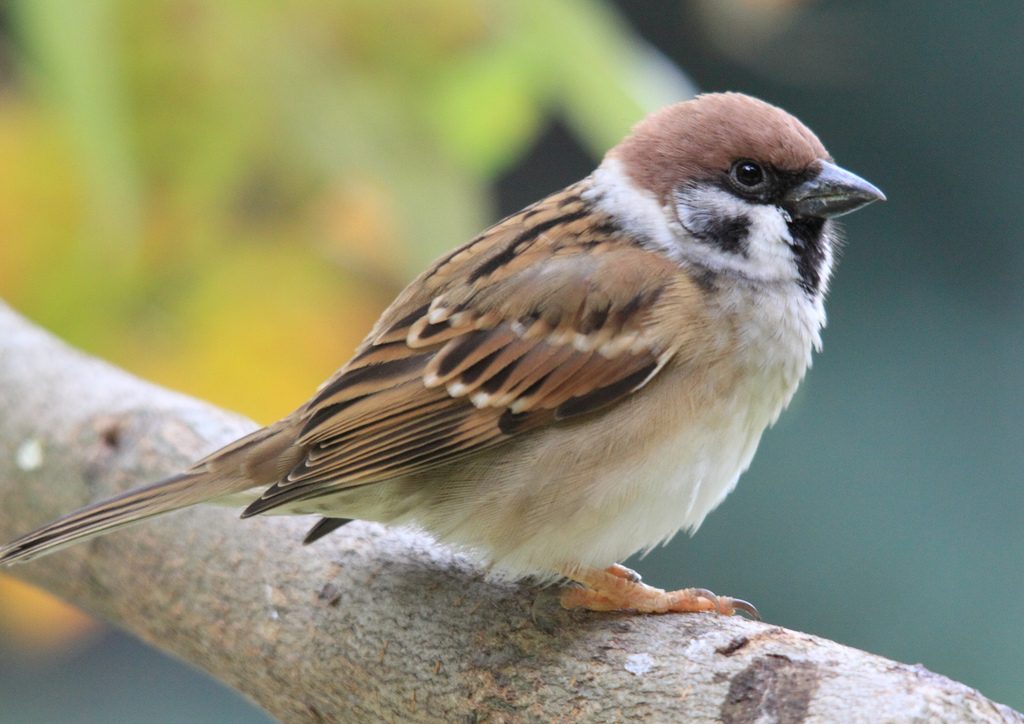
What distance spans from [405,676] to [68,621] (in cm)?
123

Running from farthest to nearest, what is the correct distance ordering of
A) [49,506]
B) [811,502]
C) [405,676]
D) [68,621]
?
[811,502]
[68,621]
[49,506]
[405,676]

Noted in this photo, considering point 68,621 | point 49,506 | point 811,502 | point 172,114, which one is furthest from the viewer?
point 811,502

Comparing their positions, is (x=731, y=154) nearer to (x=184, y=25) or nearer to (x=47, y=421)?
(x=184, y=25)

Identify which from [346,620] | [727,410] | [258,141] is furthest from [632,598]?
[258,141]

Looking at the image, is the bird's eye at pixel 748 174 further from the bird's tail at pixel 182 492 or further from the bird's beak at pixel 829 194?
the bird's tail at pixel 182 492

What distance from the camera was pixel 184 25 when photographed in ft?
6.38

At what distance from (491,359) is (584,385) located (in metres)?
0.15

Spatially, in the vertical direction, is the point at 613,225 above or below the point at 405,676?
above

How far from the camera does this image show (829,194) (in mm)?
1958

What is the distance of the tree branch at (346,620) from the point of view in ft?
4.73

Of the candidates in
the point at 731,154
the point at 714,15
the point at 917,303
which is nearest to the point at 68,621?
the point at 731,154

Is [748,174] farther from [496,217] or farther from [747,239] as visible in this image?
[496,217]

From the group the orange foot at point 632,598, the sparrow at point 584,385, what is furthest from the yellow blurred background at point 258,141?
the orange foot at point 632,598

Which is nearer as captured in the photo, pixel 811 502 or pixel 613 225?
pixel 613 225
